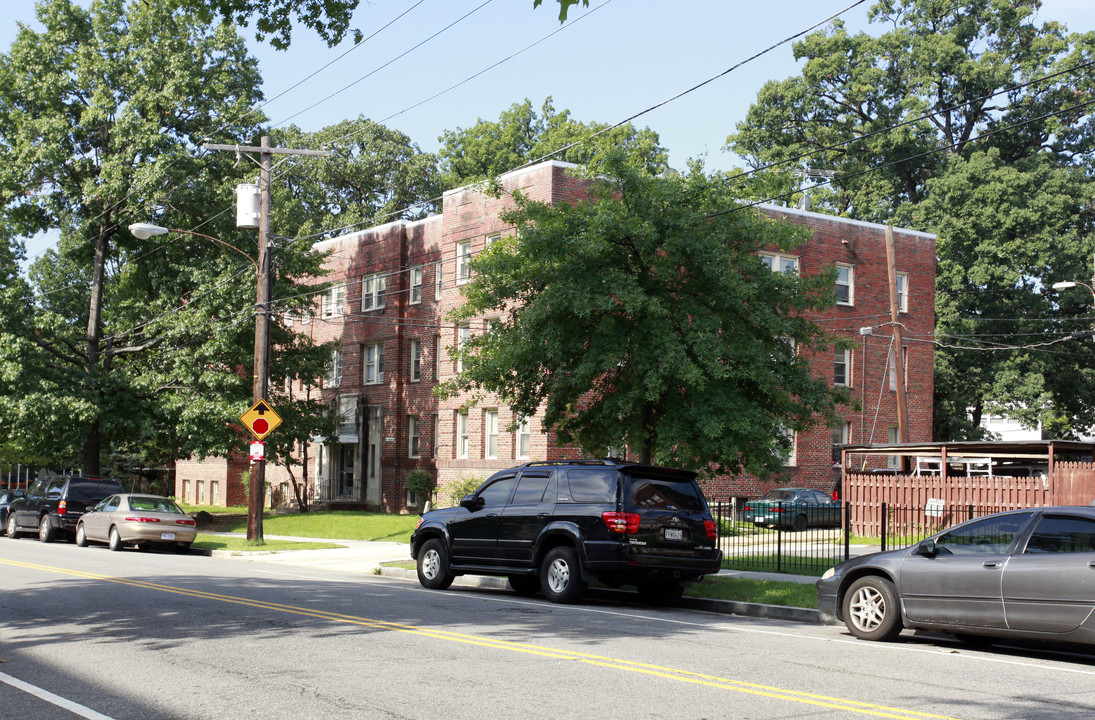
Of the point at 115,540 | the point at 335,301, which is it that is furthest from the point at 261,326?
the point at 335,301

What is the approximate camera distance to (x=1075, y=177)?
4978cm

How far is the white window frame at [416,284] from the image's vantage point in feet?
130

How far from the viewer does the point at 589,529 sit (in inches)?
566

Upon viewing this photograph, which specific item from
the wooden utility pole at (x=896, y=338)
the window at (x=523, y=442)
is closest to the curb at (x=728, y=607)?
the window at (x=523, y=442)

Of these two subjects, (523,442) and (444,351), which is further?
(444,351)

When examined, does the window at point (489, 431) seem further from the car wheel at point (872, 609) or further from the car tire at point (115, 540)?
the car wheel at point (872, 609)

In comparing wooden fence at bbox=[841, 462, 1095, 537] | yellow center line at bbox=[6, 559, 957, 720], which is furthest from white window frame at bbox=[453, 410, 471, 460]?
yellow center line at bbox=[6, 559, 957, 720]

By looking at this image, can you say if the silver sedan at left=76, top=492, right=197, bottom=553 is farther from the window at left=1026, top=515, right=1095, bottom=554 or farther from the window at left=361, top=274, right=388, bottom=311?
the window at left=1026, top=515, right=1095, bottom=554

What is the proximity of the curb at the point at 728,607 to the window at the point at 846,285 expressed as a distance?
25.5 metres

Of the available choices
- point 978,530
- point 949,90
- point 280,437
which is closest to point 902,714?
point 978,530

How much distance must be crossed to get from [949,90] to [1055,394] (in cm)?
1615

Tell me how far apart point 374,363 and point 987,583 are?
110ft

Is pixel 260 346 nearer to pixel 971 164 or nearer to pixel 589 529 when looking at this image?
pixel 589 529

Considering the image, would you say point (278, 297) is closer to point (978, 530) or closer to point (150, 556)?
Answer: point (150, 556)
